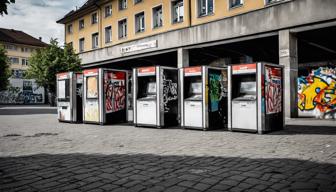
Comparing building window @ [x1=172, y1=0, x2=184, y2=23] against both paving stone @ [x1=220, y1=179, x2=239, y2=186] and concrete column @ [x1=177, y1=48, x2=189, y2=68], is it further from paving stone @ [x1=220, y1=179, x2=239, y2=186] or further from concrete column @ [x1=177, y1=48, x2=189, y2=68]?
paving stone @ [x1=220, y1=179, x2=239, y2=186]

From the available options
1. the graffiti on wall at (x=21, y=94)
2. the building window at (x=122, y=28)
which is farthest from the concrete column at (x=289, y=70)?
the graffiti on wall at (x=21, y=94)

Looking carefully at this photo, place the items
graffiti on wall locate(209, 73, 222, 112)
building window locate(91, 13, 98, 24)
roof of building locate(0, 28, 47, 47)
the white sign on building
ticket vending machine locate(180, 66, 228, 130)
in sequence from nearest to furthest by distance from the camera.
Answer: ticket vending machine locate(180, 66, 228, 130)
graffiti on wall locate(209, 73, 222, 112)
the white sign on building
building window locate(91, 13, 98, 24)
roof of building locate(0, 28, 47, 47)

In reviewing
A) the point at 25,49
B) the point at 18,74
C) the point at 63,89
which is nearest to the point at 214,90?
the point at 63,89

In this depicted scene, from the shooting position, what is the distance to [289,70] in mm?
14305

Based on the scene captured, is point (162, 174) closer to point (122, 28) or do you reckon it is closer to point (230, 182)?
point (230, 182)

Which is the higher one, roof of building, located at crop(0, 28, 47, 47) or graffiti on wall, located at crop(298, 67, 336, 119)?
roof of building, located at crop(0, 28, 47, 47)

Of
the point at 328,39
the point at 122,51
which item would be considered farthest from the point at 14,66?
the point at 328,39

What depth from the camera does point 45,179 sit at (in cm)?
426

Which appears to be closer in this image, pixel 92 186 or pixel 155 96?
pixel 92 186

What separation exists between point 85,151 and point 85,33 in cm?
2913

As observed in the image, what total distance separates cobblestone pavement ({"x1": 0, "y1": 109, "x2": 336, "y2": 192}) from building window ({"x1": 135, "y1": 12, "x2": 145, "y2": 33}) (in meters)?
19.7

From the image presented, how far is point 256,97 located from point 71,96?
27.6 feet

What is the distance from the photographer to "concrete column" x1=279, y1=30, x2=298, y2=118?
14141 mm

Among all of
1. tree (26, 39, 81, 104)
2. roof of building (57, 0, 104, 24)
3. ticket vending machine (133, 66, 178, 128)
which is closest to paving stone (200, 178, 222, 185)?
ticket vending machine (133, 66, 178, 128)
